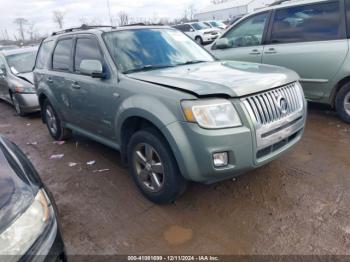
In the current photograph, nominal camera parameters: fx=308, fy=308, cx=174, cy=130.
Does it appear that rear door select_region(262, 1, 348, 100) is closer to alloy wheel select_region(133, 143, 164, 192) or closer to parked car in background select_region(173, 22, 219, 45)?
alloy wheel select_region(133, 143, 164, 192)

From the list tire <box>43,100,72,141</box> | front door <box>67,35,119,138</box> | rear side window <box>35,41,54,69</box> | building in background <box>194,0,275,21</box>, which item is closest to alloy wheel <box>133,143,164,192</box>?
front door <box>67,35,119,138</box>

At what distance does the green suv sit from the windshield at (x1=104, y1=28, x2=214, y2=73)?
0.01 metres

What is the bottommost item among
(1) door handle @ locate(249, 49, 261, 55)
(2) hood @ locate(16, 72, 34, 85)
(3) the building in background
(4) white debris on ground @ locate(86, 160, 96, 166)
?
(4) white debris on ground @ locate(86, 160, 96, 166)

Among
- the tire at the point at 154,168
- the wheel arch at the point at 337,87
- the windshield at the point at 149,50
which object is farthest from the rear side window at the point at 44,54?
the wheel arch at the point at 337,87

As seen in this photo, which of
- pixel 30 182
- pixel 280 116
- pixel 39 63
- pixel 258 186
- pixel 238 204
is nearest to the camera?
pixel 30 182

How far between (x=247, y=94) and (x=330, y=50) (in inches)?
108

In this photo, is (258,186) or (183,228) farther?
(258,186)

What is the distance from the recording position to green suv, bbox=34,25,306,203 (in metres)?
2.56

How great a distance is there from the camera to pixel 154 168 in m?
3.05

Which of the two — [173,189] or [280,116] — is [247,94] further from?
[173,189]

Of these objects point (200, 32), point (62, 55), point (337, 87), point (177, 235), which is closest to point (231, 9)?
point (200, 32)

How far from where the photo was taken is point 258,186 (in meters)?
3.34

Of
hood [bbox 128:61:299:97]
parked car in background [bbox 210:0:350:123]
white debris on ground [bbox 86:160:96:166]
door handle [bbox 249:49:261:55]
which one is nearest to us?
hood [bbox 128:61:299:97]

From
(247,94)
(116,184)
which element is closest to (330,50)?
(247,94)
